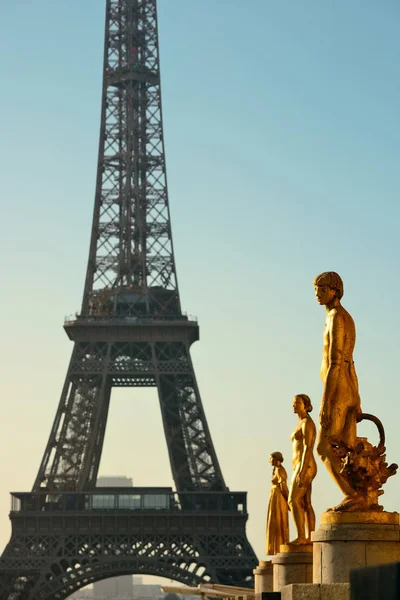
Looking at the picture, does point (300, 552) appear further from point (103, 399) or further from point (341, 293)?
point (103, 399)

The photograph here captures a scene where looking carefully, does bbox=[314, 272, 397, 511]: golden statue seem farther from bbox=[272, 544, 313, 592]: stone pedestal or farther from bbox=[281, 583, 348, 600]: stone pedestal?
bbox=[272, 544, 313, 592]: stone pedestal

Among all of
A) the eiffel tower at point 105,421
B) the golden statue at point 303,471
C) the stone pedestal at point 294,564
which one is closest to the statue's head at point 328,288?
the golden statue at point 303,471

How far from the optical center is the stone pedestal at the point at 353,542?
1312 centimetres

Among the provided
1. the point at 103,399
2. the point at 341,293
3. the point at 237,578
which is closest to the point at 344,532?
the point at 341,293

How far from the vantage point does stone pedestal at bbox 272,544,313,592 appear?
16.6 meters

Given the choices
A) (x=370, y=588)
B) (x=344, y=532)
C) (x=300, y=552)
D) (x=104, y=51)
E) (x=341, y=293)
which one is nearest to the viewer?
(x=370, y=588)

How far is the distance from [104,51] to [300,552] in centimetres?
7942

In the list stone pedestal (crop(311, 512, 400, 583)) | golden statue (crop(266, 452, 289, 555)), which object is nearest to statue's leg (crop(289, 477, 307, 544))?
stone pedestal (crop(311, 512, 400, 583))

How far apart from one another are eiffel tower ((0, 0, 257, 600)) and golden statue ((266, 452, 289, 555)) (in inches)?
2336

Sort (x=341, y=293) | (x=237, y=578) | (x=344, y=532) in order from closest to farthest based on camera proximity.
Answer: (x=344, y=532)
(x=341, y=293)
(x=237, y=578)

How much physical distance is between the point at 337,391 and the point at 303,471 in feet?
9.44

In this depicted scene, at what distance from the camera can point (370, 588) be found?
10.0 metres

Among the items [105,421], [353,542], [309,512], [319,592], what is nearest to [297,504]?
[309,512]

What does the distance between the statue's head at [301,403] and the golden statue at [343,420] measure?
285cm
